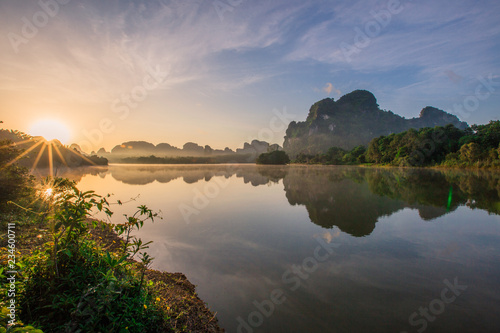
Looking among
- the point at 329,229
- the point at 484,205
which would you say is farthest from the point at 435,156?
the point at 329,229

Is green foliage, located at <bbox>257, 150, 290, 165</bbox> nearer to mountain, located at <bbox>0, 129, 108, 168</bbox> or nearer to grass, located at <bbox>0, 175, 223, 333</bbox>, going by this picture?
mountain, located at <bbox>0, 129, 108, 168</bbox>

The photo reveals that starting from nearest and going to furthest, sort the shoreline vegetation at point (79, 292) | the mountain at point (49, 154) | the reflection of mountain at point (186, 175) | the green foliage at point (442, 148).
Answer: the shoreline vegetation at point (79, 292), the reflection of mountain at point (186, 175), the mountain at point (49, 154), the green foliage at point (442, 148)

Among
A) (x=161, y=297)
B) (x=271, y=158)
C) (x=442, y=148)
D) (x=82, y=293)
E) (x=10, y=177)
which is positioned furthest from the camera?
(x=271, y=158)

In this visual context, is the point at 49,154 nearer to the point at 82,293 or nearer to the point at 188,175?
the point at 188,175

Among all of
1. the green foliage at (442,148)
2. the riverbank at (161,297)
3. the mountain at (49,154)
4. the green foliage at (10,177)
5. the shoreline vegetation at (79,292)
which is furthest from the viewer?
the green foliage at (442,148)

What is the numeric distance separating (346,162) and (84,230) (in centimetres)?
10116

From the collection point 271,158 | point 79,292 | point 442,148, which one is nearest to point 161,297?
point 79,292

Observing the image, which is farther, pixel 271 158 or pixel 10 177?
pixel 271 158

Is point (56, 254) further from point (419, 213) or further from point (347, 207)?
point (419, 213)

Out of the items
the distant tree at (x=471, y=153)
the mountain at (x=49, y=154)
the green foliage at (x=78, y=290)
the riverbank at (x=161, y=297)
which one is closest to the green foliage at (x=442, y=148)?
the distant tree at (x=471, y=153)

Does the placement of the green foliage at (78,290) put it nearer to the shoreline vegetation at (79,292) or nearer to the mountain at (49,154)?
the shoreline vegetation at (79,292)

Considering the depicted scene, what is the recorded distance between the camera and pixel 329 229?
749 cm

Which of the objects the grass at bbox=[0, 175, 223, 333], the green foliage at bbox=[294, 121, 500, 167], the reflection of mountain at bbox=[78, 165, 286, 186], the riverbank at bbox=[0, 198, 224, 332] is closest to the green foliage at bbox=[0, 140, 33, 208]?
the riverbank at bbox=[0, 198, 224, 332]

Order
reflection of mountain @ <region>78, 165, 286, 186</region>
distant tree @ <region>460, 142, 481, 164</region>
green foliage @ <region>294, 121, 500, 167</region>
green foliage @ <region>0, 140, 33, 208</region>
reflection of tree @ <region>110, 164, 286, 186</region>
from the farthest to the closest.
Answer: green foliage @ <region>294, 121, 500, 167</region> < distant tree @ <region>460, 142, 481, 164</region> < reflection of tree @ <region>110, 164, 286, 186</region> < reflection of mountain @ <region>78, 165, 286, 186</region> < green foliage @ <region>0, 140, 33, 208</region>
